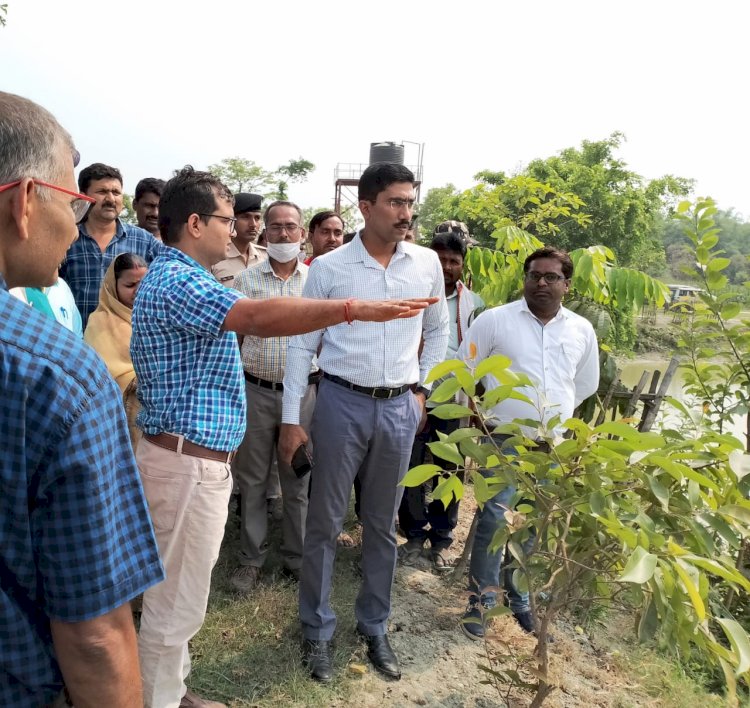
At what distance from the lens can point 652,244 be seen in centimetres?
2828

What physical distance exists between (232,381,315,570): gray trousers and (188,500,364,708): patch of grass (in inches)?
7.3

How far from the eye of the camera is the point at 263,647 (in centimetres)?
281

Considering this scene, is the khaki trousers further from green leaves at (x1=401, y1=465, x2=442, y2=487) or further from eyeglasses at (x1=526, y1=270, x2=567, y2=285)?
eyeglasses at (x1=526, y1=270, x2=567, y2=285)

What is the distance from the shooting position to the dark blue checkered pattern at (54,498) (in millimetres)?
809

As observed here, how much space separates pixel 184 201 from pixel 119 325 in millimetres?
956

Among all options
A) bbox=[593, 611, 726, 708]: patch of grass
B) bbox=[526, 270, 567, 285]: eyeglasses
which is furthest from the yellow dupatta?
bbox=[593, 611, 726, 708]: patch of grass

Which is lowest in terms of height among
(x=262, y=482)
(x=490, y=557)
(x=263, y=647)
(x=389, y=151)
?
(x=263, y=647)

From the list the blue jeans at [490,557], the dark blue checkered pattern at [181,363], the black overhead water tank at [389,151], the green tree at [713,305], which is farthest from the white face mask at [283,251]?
the black overhead water tank at [389,151]

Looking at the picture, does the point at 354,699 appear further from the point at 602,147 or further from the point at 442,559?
the point at 602,147

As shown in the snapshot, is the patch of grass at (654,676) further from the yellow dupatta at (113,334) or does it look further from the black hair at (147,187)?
the black hair at (147,187)

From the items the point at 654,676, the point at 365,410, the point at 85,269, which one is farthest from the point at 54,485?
the point at 654,676

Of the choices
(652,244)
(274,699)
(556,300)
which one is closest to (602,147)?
(652,244)

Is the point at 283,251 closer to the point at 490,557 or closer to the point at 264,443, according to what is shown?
the point at 264,443

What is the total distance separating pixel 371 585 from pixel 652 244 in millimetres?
29125
